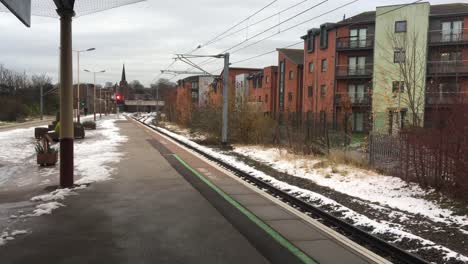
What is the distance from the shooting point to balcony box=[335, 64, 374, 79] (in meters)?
50.9

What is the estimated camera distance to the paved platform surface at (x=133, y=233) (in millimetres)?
6215

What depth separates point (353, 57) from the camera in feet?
172

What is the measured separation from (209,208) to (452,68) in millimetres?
40062

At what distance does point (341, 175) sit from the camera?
46.7 ft

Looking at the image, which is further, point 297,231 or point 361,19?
point 361,19

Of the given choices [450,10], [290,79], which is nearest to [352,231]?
[450,10]

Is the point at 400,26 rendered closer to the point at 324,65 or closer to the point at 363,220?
the point at 324,65

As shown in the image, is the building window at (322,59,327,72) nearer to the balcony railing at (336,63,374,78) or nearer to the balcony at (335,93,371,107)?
the balcony railing at (336,63,374,78)

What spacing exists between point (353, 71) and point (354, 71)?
0.38 feet

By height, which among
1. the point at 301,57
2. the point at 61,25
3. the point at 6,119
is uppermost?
the point at 301,57

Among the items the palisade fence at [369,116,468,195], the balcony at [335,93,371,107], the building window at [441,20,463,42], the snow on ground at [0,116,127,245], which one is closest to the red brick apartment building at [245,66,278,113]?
the balcony at [335,93,371,107]

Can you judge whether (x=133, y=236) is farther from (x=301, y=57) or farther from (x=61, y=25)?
(x=301, y=57)

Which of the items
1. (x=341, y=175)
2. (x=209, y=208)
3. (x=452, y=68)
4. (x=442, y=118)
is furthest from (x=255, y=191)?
(x=452, y=68)

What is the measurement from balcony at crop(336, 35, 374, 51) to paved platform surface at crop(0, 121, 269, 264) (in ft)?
143
